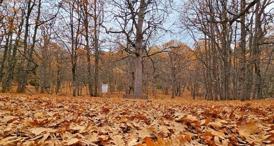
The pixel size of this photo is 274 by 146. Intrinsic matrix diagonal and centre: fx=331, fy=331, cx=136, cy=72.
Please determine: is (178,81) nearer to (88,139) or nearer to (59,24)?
(59,24)

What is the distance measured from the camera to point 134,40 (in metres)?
22.5

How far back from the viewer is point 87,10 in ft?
103

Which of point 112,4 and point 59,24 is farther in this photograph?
point 59,24

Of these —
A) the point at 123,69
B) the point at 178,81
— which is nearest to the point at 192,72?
the point at 178,81

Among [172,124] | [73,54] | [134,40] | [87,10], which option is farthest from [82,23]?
[172,124]

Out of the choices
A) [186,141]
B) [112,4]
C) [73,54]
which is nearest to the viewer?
[186,141]

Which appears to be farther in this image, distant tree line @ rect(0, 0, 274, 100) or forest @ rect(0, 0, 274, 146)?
distant tree line @ rect(0, 0, 274, 100)

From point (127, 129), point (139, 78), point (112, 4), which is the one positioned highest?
point (112, 4)

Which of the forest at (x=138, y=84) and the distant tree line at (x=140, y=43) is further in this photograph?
the distant tree line at (x=140, y=43)

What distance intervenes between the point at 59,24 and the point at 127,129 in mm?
33160

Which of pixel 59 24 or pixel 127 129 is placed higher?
pixel 59 24

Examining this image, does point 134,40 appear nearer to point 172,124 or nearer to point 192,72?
point 172,124

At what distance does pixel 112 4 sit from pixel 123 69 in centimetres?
5027

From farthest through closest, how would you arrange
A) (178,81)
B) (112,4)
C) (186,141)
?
(178,81) → (112,4) → (186,141)
